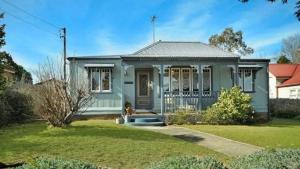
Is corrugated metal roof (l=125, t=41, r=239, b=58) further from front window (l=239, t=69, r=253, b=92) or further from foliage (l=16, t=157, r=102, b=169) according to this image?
foliage (l=16, t=157, r=102, b=169)

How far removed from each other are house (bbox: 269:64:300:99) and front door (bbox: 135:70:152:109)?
21.6m

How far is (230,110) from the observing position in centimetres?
2445

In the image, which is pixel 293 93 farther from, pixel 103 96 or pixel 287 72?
pixel 103 96

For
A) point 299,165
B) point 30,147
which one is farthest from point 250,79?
point 299,165

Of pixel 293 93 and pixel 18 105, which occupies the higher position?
pixel 293 93

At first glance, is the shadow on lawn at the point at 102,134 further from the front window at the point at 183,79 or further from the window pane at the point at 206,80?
the window pane at the point at 206,80

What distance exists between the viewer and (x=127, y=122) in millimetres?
24328

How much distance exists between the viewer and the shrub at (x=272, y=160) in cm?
680

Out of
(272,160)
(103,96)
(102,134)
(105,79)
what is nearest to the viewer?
(272,160)

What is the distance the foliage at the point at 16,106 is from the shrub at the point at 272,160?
17701mm

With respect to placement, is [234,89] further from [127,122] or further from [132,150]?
[132,150]

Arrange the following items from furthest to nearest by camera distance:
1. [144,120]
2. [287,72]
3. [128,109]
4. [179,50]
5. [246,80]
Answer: [287,72]
[246,80]
[179,50]
[128,109]
[144,120]

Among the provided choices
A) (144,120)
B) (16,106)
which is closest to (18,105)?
(16,106)

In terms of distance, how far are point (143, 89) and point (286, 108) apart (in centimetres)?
1396
